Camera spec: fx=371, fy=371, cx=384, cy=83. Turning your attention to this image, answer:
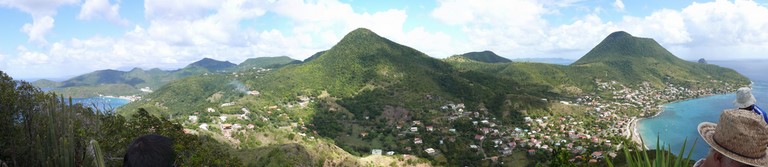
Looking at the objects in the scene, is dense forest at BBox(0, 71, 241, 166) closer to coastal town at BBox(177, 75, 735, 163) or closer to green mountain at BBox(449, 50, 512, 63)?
coastal town at BBox(177, 75, 735, 163)

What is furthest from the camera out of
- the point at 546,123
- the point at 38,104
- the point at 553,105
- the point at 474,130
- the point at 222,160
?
the point at 553,105

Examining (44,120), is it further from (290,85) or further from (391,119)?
(290,85)

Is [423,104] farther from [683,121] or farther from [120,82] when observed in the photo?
A: [120,82]

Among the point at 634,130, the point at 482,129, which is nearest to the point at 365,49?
the point at 482,129

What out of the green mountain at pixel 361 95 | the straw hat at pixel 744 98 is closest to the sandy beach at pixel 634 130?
the green mountain at pixel 361 95

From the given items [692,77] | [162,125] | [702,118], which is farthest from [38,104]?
[692,77]
